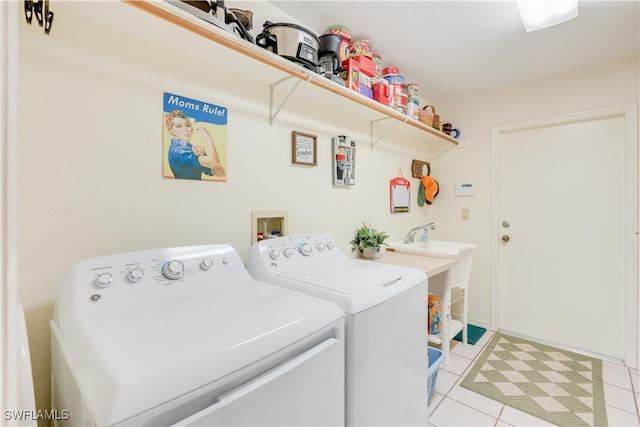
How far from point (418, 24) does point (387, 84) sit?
1.23 feet

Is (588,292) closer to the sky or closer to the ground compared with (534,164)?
closer to the ground

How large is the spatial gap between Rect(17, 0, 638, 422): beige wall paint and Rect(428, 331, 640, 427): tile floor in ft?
3.97

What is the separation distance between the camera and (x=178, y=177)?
125cm

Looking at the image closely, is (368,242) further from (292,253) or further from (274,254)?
(274,254)

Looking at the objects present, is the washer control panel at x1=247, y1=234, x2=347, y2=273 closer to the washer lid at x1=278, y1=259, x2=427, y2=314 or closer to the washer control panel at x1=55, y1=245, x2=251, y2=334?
the washer lid at x1=278, y1=259, x2=427, y2=314

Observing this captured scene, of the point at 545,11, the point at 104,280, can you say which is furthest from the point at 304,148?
the point at 545,11

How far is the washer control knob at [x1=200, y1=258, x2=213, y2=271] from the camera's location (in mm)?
1089

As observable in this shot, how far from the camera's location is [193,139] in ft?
4.21

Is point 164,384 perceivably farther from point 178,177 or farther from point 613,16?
point 613,16

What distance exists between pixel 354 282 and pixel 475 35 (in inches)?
→ 72.5

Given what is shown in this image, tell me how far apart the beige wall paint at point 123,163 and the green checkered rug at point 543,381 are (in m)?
1.44

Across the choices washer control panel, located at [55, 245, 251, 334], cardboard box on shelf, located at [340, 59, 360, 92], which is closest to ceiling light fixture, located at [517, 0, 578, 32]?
cardboard box on shelf, located at [340, 59, 360, 92]

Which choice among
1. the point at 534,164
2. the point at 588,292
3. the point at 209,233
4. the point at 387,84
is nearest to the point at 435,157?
the point at 534,164

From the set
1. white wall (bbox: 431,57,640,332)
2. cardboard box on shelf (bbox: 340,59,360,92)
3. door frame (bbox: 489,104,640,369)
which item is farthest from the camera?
white wall (bbox: 431,57,640,332)
